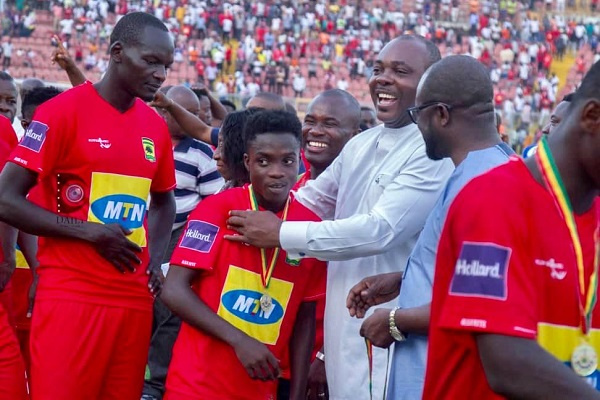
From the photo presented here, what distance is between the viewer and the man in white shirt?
4.07 m

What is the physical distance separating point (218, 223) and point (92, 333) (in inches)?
30.2

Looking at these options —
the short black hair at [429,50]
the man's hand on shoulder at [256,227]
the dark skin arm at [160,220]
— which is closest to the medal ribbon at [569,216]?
the man's hand on shoulder at [256,227]

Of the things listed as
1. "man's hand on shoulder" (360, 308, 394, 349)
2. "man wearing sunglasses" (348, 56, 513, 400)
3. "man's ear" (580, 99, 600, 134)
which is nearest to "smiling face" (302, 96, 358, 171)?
"man wearing sunglasses" (348, 56, 513, 400)

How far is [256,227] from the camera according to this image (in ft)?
13.9

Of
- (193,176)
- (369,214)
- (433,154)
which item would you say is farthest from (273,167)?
(193,176)

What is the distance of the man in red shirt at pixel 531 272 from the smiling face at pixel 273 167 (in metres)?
2.04

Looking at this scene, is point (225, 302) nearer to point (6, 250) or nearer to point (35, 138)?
point (35, 138)

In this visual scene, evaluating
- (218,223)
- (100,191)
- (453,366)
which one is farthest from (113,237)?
(453,366)

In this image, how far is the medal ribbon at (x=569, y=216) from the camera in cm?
239

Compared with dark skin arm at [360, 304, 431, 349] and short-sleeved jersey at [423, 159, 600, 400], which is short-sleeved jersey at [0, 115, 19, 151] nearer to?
dark skin arm at [360, 304, 431, 349]

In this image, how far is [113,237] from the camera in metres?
4.67

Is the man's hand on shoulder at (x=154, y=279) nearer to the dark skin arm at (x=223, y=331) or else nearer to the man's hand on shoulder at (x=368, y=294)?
the dark skin arm at (x=223, y=331)

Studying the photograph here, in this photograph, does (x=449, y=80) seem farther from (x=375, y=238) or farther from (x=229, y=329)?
(x=229, y=329)

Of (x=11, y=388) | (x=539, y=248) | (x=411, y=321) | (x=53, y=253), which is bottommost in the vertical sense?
(x=11, y=388)
